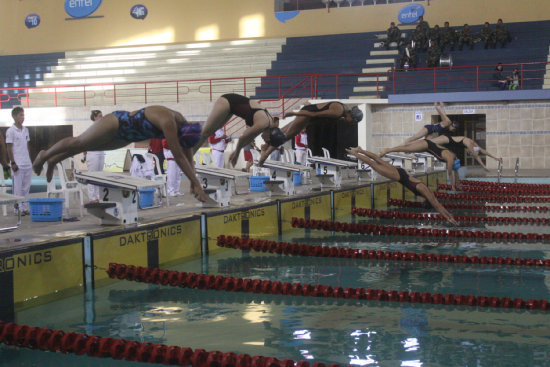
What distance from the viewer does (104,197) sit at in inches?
222

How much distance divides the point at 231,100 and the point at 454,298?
3.31m

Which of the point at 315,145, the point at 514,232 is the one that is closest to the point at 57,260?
the point at 514,232

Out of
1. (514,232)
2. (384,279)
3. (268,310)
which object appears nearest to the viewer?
(268,310)

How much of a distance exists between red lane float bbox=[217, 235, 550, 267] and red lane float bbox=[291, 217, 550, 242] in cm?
136

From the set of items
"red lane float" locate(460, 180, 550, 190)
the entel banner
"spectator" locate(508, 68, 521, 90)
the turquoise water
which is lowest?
the turquoise water

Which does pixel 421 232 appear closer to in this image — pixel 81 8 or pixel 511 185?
pixel 511 185

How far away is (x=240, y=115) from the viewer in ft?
22.2

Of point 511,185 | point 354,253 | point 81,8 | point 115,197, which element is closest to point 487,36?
point 511,185

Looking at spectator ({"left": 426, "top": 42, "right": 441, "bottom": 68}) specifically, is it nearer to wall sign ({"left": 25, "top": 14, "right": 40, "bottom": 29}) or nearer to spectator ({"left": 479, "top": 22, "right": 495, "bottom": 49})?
spectator ({"left": 479, "top": 22, "right": 495, "bottom": 49})

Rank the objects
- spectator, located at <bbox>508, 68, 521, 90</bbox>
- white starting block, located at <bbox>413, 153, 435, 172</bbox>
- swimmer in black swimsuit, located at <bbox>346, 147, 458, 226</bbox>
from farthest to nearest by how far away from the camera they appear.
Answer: spectator, located at <bbox>508, 68, 521, 90</bbox>, white starting block, located at <bbox>413, 153, 435, 172</bbox>, swimmer in black swimsuit, located at <bbox>346, 147, 458, 226</bbox>

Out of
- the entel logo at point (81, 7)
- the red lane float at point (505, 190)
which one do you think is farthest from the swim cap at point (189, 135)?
the entel logo at point (81, 7)

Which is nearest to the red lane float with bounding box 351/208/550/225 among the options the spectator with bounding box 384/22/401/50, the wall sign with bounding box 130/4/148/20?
the spectator with bounding box 384/22/401/50

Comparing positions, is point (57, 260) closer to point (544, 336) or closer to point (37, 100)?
point (544, 336)

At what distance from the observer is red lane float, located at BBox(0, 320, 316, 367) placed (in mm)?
3086
